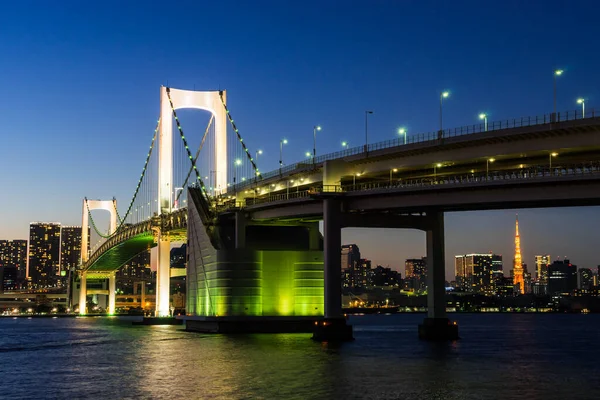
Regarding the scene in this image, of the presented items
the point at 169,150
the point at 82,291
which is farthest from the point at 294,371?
the point at 82,291

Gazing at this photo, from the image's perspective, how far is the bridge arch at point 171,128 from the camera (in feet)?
337

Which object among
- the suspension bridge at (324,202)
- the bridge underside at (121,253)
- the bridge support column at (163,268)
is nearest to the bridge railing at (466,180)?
the suspension bridge at (324,202)

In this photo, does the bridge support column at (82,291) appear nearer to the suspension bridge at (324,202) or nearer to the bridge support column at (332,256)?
the suspension bridge at (324,202)

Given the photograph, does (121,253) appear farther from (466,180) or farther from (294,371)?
(294,371)

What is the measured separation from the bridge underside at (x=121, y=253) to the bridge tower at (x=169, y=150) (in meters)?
7.65

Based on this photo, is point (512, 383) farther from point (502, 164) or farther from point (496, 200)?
point (502, 164)

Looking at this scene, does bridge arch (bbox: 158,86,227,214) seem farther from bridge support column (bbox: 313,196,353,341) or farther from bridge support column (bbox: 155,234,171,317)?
bridge support column (bbox: 313,196,353,341)

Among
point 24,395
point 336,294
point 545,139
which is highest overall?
point 545,139

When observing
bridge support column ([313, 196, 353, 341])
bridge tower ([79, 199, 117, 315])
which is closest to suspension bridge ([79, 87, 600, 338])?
bridge support column ([313, 196, 353, 341])

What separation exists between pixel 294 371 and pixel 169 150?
68.9 m

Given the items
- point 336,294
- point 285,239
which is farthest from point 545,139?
point 285,239

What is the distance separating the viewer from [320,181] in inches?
2749

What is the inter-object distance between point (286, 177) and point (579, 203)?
28428mm

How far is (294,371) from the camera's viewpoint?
4662 cm
